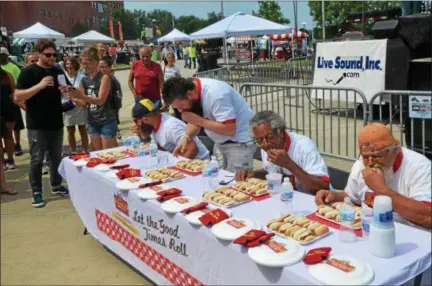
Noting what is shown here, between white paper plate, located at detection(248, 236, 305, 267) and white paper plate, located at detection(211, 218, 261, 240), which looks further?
white paper plate, located at detection(211, 218, 261, 240)

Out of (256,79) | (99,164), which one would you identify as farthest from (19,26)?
(99,164)

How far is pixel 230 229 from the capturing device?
85.8 inches

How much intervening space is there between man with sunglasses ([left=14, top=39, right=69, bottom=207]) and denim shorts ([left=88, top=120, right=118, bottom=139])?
56 centimetres

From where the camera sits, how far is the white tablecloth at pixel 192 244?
180cm

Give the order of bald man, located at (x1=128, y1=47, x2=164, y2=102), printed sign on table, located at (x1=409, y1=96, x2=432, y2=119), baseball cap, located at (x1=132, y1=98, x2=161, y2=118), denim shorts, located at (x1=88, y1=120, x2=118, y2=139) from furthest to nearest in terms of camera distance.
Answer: bald man, located at (x1=128, y1=47, x2=164, y2=102) < denim shorts, located at (x1=88, y1=120, x2=118, y2=139) < printed sign on table, located at (x1=409, y1=96, x2=432, y2=119) < baseball cap, located at (x1=132, y1=98, x2=161, y2=118)

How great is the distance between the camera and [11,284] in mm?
2838

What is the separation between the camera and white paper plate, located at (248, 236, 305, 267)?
1.81 m

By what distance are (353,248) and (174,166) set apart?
191cm

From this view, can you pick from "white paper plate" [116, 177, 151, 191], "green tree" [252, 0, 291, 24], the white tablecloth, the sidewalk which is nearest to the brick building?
"green tree" [252, 0, 291, 24]

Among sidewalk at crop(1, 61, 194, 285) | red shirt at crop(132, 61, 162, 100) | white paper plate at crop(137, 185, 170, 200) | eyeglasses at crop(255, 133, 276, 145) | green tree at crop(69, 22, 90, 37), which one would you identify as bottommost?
sidewalk at crop(1, 61, 194, 285)

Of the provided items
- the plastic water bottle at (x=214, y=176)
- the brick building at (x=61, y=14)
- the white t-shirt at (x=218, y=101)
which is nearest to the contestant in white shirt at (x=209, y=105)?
the white t-shirt at (x=218, y=101)

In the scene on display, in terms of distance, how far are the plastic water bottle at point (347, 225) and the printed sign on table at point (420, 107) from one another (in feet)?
7.95

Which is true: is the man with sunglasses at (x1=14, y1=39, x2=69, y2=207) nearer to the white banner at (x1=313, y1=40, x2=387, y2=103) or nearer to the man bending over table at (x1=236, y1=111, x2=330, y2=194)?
the man bending over table at (x1=236, y1=111, x2=330, y2=194)

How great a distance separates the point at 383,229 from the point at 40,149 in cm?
404
